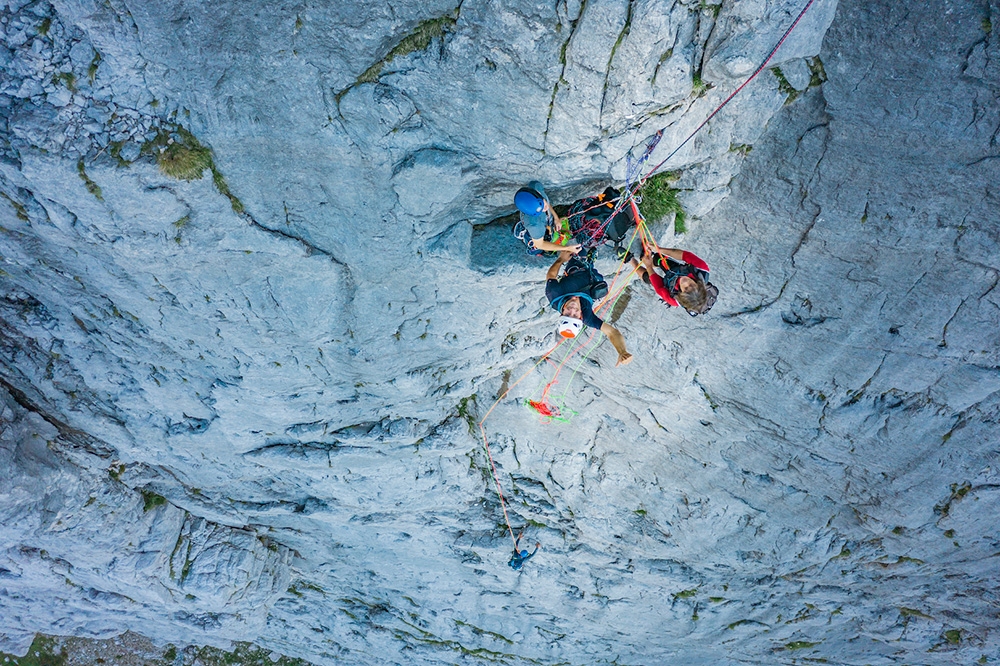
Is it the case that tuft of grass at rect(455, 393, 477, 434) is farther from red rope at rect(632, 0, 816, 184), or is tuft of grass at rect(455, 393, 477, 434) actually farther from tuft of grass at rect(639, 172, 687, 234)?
red rope at rect(632, 0, 816, 184)

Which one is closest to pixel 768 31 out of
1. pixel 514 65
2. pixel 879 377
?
pixel 514 65

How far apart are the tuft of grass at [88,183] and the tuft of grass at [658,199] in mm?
6004

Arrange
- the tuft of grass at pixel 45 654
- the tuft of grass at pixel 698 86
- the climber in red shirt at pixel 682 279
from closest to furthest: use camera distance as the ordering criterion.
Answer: the tuft of grass at pixel 698 86 < the climber in red shirt at pixel 682 279 < the tuft of grass at pixel 45 654

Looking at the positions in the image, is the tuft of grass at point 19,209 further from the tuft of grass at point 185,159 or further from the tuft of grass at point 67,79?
the tuft of grass at point 185,159

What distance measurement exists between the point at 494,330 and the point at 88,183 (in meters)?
5.10

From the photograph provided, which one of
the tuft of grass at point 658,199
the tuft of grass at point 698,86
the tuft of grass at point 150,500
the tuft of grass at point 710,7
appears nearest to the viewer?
the tuft of grass at point 710,7

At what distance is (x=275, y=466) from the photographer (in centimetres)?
1017

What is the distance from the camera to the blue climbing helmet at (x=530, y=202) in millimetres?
5766

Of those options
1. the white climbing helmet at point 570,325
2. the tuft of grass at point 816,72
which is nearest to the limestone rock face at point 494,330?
the tuft of grass at point 816,72

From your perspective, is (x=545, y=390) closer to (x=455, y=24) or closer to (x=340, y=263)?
(x=340, y=263)

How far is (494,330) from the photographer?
8.16 meters

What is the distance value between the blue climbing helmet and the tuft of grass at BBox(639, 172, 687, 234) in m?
1.49

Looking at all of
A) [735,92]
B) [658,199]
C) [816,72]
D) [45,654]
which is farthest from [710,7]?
[45,654]

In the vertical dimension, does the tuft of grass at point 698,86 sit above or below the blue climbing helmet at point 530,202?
above
